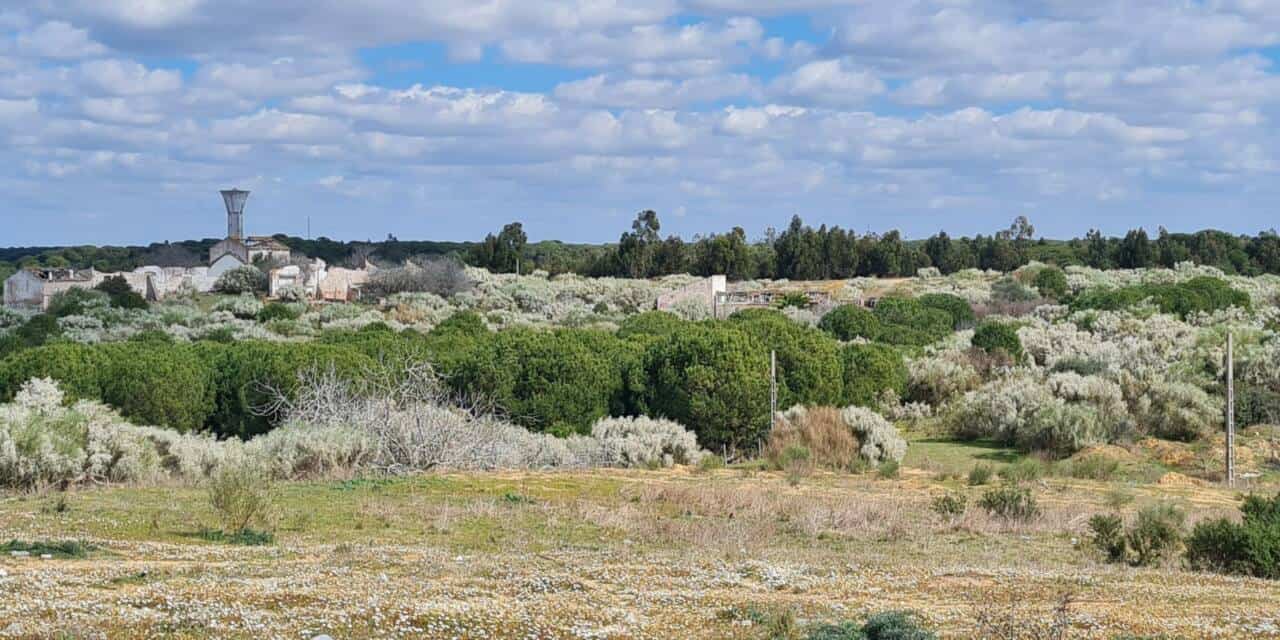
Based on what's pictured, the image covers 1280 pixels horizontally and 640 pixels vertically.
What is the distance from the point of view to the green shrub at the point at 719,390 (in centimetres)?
2866

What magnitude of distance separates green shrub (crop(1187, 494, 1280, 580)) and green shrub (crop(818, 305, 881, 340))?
3355 centimetres

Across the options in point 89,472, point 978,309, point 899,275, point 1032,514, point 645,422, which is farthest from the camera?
point 899,275

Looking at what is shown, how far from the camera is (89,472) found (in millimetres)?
19766

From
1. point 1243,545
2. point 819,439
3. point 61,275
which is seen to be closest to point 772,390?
point 819,439

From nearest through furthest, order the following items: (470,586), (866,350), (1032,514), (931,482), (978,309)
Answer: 1. (470,586)
2. (1032,514)
3. (931,482)
4. (866,350)
5. (978,309)

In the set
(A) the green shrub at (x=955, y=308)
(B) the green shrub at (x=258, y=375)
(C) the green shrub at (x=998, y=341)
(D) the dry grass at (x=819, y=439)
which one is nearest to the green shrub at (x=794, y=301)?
(A) the green shrub at (x=955, y=308)

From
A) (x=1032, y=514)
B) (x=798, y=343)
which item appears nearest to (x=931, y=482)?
(x=1032, y=514)

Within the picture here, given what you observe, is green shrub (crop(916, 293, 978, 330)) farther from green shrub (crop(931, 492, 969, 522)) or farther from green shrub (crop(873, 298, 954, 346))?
green shrub (crop(931, 492, 969, 522))

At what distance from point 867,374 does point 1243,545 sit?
20528mm

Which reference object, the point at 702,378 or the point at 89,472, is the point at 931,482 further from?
the point at 89,472

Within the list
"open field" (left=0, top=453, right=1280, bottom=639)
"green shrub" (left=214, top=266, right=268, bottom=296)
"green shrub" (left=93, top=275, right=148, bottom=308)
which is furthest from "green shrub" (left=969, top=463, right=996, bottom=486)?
"green shrub" (left=214, top=266, right=268, bottom=296)

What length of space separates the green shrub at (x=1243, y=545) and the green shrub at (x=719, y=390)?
583 inches

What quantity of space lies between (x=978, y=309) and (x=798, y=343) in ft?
115

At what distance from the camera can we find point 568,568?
11922mm
